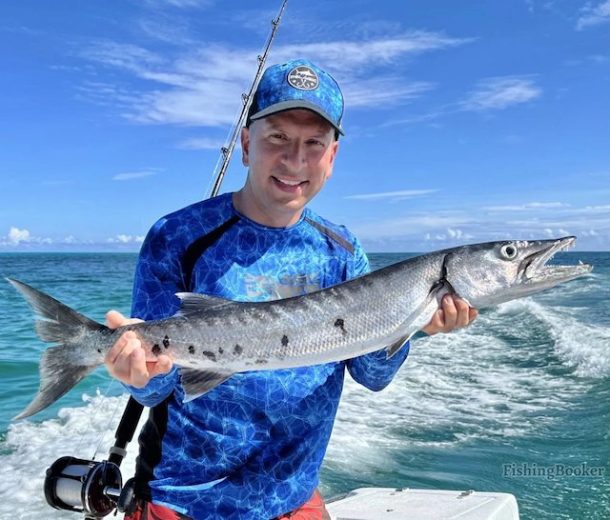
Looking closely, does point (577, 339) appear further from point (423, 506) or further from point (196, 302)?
point (196, 302)

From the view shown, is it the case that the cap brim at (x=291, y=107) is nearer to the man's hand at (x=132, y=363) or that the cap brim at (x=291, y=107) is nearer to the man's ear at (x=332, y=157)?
the man's ear at (x=332, y=157)

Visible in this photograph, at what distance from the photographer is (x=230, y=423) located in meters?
3.12

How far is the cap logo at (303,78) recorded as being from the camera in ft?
11.1

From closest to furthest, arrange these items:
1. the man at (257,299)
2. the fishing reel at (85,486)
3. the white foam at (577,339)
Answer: the man at (257,299), the fishing reel at (85,486), the white foam at (577,339)

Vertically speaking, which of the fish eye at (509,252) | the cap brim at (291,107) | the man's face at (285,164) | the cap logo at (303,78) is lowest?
the fish eye at (509,252)

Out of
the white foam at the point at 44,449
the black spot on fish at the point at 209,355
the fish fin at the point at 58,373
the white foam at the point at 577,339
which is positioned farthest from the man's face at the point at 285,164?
the white foam at the point at 577,339

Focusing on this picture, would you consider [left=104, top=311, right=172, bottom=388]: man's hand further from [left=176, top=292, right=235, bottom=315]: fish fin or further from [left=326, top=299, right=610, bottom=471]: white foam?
[left=326, top=299, right=610, bottom=471]: white foam

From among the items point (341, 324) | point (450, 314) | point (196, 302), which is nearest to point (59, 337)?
point (196, 302)

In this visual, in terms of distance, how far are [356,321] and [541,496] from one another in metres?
4.91

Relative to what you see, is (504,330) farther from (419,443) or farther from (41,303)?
(41,303)

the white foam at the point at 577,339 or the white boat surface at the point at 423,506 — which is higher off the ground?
the white foam at the point at 577,339

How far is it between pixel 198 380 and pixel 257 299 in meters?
0.56

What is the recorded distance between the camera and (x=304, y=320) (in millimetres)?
3312

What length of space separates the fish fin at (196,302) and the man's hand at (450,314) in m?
1.18
